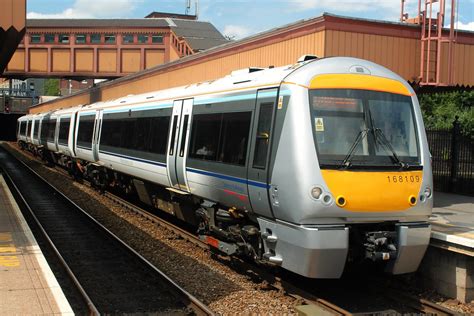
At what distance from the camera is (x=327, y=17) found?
10.5 m

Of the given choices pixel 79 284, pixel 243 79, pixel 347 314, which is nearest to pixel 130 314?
pixel 79 284

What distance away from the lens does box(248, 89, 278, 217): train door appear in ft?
22.0

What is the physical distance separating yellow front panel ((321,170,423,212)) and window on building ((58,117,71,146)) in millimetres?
17458

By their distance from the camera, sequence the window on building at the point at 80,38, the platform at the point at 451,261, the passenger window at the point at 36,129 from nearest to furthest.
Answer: the platform at the point at 451,261 < the passenger window at the point at 36,129 < the window on building at the point at 80,38

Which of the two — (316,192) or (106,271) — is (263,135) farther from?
(106,271)

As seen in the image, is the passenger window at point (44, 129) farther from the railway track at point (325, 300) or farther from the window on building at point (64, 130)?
the railway track at point (325, 300)

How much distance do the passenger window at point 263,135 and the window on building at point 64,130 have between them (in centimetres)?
1621

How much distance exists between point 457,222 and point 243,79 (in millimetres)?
4170

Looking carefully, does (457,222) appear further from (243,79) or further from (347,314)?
(243,79)

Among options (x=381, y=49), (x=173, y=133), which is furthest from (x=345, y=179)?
(x=381, y=49)

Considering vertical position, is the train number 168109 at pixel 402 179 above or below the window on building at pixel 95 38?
below

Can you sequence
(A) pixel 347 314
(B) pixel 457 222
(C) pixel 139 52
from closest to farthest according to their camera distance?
(A) pixel 347 314 → (B) pixel 457 222 → (C) pixel 139 52

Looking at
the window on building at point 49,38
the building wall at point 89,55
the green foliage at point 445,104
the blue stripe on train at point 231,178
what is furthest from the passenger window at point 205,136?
the window on building at point 49,38

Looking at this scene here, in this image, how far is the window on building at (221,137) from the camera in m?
7.45
